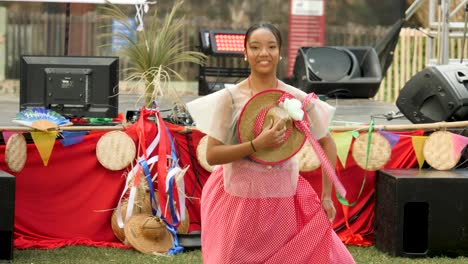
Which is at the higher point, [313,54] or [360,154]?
[313,54]

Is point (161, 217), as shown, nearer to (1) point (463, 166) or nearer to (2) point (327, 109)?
(1) point (463, 166)

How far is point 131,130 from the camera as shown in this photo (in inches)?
293

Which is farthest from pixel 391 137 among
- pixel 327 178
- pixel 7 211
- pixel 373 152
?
pixel 327 178

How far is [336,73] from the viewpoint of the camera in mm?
10719

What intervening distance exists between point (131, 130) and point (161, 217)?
2.19 feet

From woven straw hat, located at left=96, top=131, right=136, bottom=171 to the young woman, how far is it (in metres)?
2.72

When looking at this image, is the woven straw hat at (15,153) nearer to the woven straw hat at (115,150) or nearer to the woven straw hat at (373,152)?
the woven straw hat at (115,150)

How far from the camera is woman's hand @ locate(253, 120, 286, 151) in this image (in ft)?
14.1

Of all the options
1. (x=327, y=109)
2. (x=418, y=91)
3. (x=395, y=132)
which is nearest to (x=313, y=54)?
(x=418, y=91)

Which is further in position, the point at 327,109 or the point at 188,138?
the point at 188,138

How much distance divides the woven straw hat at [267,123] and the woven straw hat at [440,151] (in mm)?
3273

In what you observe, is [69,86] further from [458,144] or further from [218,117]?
[218,117]

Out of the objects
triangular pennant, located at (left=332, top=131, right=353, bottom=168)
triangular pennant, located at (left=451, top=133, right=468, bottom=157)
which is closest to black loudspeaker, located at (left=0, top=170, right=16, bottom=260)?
triangular pennant, located at (left=332, top=131, right=353, bottom=168)

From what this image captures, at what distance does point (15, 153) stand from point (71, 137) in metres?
0.41
